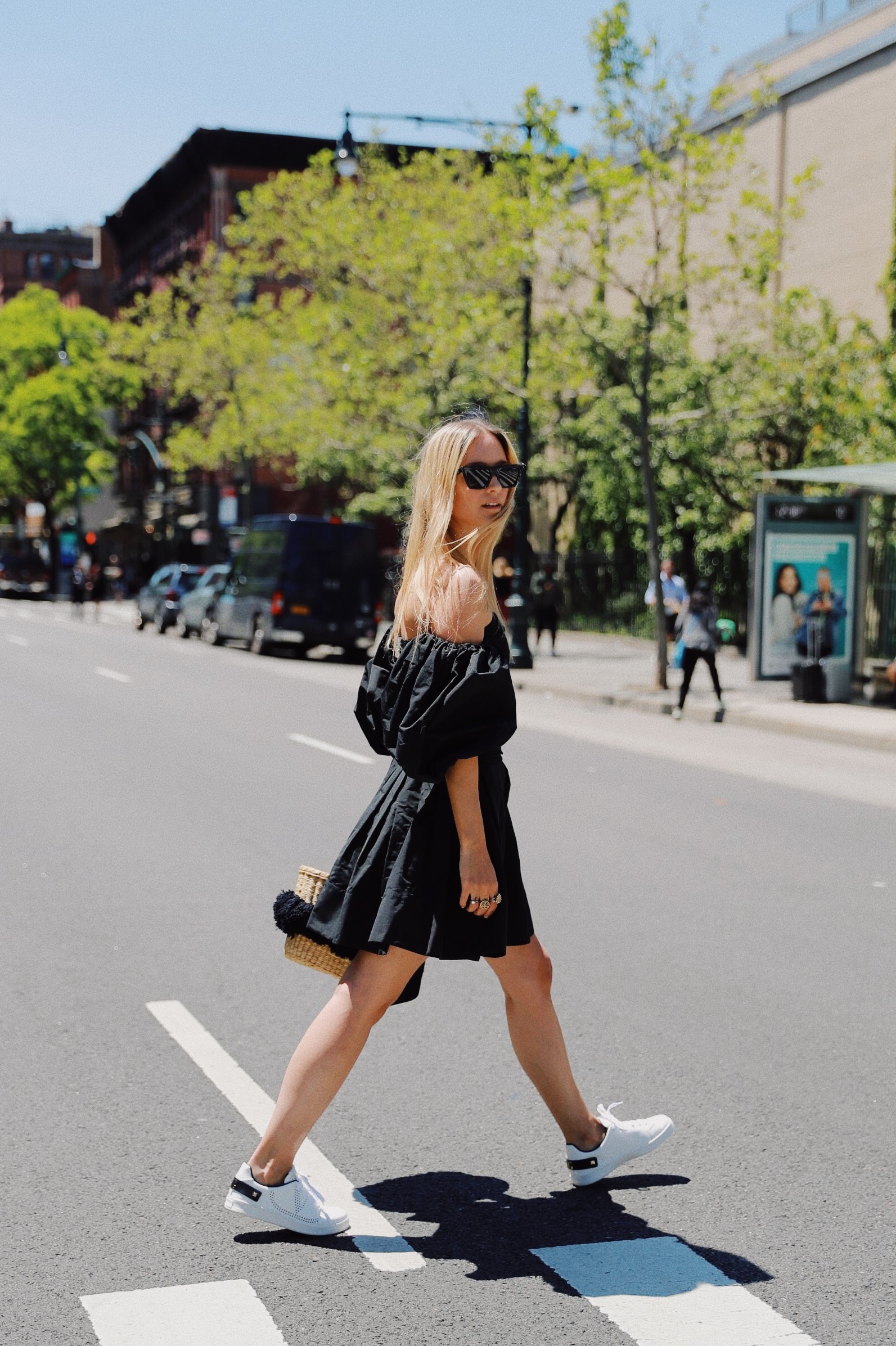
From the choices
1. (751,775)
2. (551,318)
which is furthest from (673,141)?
(751,775)

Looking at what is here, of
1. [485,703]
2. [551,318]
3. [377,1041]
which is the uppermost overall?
[551,318]

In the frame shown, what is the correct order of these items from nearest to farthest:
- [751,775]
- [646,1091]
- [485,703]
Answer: [485,703] → [646,1091] → [751,775]

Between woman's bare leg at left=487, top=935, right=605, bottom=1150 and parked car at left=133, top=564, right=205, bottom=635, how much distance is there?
34119 mm

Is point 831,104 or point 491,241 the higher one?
point 831,104

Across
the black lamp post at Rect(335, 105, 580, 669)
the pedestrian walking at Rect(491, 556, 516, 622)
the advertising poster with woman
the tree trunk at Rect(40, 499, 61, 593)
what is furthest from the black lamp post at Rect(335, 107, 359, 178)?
the tree trunk at Rect(40, 499, 61, 593)

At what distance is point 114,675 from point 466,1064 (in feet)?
57.3

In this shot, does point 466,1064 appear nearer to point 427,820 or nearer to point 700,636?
point 427,820

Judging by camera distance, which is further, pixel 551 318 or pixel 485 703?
pixel 551 318

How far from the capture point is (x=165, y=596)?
38719 millimetres

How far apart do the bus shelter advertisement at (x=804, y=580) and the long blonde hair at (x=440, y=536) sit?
16.6 meters

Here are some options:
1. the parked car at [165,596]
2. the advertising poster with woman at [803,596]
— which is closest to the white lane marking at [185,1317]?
the advertising poster with woman at [803,596]

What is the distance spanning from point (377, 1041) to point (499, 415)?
30155 mm

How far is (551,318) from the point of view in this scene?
22125 millimetres

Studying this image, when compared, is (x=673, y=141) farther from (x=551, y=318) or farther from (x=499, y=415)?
(x=499, y=415)
